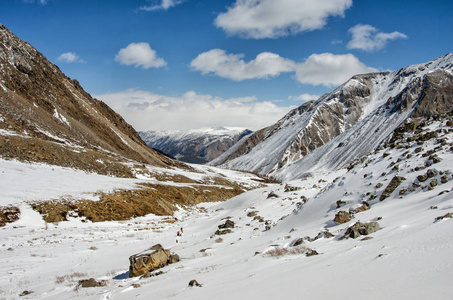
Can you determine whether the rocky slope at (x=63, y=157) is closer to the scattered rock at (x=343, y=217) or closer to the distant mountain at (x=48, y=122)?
the distant mountain at (x=48, y=122)

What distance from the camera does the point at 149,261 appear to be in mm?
11836

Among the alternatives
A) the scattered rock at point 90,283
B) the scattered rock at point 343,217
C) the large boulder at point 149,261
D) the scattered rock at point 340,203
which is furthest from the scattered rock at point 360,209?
the scattered rock at point 90,283

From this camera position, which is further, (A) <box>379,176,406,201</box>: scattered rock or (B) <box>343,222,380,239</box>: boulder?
(A) <box>379,176,406,201</box>: scattered rock

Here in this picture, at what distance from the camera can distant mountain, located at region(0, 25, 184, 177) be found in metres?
53.8

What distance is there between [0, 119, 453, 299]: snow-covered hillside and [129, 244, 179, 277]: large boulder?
0.62m

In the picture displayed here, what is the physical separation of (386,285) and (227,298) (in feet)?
10.4

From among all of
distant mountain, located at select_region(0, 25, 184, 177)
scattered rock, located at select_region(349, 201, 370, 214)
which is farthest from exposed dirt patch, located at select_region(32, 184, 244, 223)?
scattered rock, located at select_region(349, 201, 370, 214)

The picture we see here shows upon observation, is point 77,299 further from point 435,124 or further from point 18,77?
point 18,77

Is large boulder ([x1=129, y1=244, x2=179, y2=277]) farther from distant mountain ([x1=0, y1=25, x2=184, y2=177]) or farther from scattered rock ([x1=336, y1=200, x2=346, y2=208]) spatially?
distant mountain ([x1=0, y1=25, x2=184, y2=177])

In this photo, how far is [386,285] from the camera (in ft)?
15.9

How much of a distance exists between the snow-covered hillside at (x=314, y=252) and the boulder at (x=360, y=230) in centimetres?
30

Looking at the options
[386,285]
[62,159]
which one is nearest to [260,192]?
[386,285]

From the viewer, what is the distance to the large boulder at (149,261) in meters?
11.3

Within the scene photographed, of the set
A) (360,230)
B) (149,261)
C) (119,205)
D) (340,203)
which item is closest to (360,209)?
(340,203)
